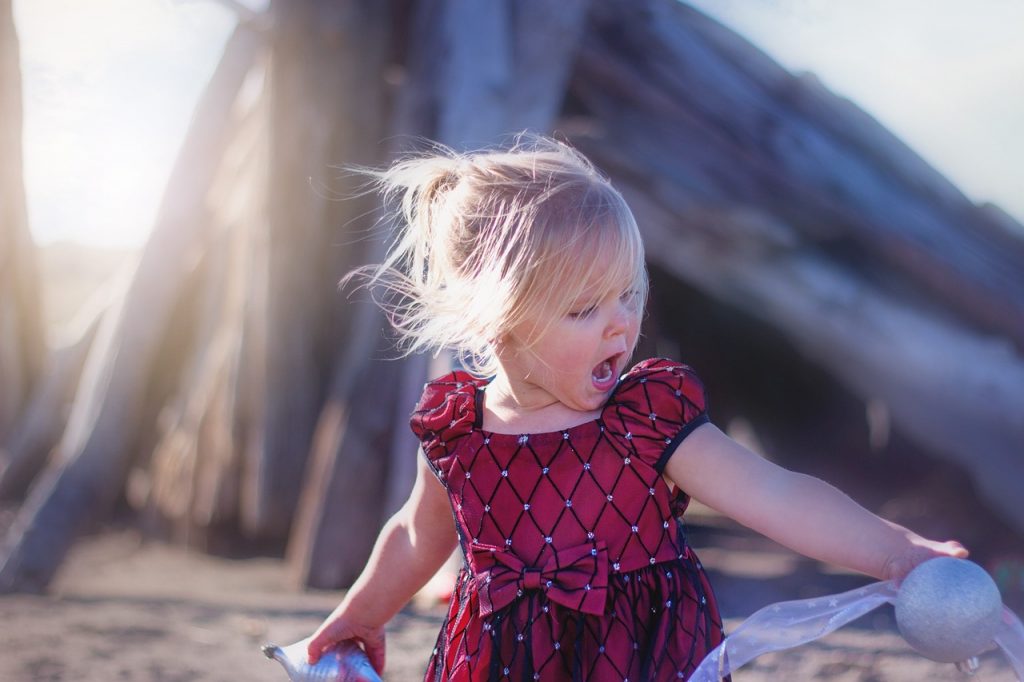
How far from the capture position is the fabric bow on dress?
1.65 m

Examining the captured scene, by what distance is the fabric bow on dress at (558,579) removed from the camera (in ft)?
5.41

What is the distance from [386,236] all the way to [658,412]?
2.60m

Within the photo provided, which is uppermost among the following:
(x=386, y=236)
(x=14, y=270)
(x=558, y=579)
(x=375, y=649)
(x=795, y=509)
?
(x=795, y=509)

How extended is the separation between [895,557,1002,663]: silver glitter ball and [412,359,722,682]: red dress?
404 mm

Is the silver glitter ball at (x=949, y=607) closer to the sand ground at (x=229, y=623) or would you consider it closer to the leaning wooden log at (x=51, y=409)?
the sand ground at (x=229, y=623)

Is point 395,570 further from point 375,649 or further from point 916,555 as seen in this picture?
point 916,555

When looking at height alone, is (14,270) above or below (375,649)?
below

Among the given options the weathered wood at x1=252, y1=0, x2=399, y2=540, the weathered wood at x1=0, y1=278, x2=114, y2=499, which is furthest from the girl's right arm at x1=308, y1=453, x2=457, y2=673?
the weathered wood at x1=0, y1=278, x2=114, y2=499

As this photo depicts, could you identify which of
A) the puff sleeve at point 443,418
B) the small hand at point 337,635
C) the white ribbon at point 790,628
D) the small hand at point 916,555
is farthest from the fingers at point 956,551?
the small hand at point 337,635

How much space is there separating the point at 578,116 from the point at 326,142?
127 centimetres

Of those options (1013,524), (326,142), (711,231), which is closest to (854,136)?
(711,231)

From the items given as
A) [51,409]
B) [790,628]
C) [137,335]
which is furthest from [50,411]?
[790,628]

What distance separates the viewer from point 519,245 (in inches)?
67.1

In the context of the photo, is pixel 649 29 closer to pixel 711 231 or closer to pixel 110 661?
pixel 711 231
